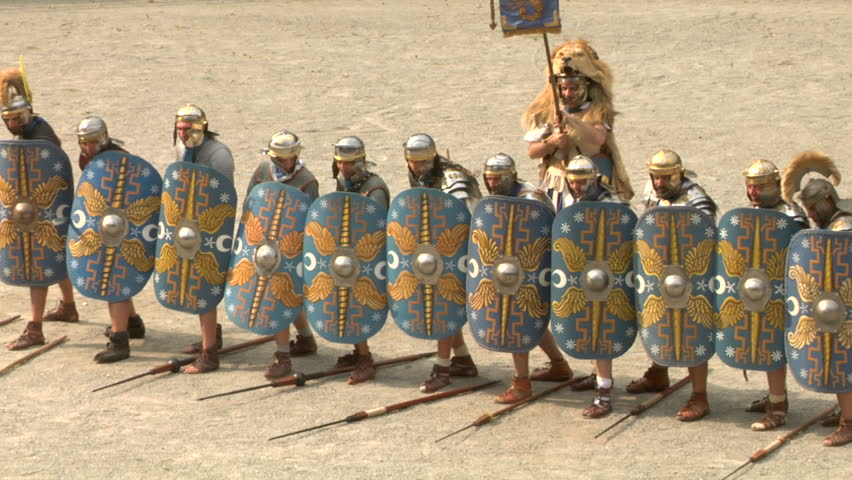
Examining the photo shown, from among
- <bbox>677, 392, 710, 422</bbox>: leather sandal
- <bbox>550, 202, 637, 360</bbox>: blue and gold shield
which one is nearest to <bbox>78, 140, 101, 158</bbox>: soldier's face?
<bbox>550, 202, 637, 360</bbox>: blue and gold shield

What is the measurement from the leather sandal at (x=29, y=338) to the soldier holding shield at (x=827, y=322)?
5.23 metres

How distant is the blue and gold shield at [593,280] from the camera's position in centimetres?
1025

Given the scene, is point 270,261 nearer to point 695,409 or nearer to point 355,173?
point 355,173

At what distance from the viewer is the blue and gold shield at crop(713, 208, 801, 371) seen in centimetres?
983

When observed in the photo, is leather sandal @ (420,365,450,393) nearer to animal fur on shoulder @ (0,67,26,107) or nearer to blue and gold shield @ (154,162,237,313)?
blue and gold shield @ (154,162,237,313)

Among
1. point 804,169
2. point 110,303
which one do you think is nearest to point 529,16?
point 804,169

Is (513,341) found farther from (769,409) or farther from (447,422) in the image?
(769,409)

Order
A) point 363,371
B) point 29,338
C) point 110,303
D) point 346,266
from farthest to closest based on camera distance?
point 29,338, point 110,303, point 363,371, point 346,266

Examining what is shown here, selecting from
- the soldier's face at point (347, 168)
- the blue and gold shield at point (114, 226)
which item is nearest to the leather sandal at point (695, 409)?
the soldier's face at point (347, 168)

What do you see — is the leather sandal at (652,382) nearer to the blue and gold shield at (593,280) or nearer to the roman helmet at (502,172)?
the blue and gold shield at (593,280)

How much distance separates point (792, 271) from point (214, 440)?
3385 millimetres

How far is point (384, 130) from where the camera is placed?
1850 cm

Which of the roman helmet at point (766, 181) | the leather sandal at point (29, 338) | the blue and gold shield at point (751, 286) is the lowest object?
the leather sandal at point (29, 338)

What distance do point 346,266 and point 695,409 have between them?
7.48 ft
